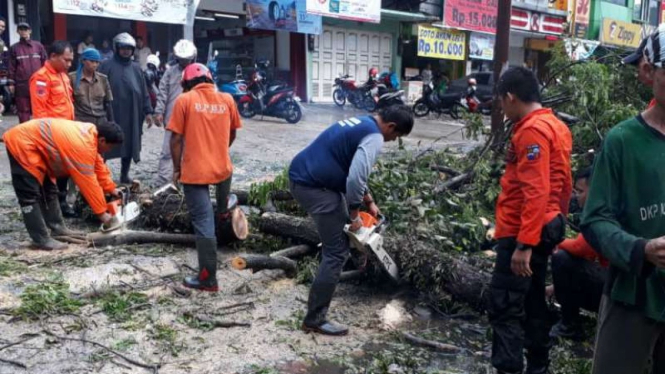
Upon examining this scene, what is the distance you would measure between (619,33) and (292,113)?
20.7 meters

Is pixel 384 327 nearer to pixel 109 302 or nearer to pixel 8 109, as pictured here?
pixel 109 302

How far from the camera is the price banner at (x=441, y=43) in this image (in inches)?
855

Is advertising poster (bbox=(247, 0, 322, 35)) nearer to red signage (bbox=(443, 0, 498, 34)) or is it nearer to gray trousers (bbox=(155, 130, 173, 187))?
red signage (bbox=(443, 0, 498, 34))

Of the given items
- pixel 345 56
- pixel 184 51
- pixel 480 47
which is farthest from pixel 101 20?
pixel 480 47

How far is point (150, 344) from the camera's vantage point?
383 centimetres

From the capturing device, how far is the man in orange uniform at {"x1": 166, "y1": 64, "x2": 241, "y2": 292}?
15.2 ft

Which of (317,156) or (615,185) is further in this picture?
(317,156)

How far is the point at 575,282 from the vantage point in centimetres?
388

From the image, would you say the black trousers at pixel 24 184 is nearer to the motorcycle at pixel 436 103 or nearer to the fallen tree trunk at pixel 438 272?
the fallen tree trunk at pixel 438 272

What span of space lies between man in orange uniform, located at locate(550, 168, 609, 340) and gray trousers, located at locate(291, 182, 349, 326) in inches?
51.5

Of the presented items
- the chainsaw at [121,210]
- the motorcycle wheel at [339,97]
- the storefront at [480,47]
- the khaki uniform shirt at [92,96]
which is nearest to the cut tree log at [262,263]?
the chainsaw at [121,210]

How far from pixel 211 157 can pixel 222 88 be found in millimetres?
10628

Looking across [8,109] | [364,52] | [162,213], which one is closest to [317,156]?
[162,213]

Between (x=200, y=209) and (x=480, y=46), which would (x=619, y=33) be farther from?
(x=200, y=209)
